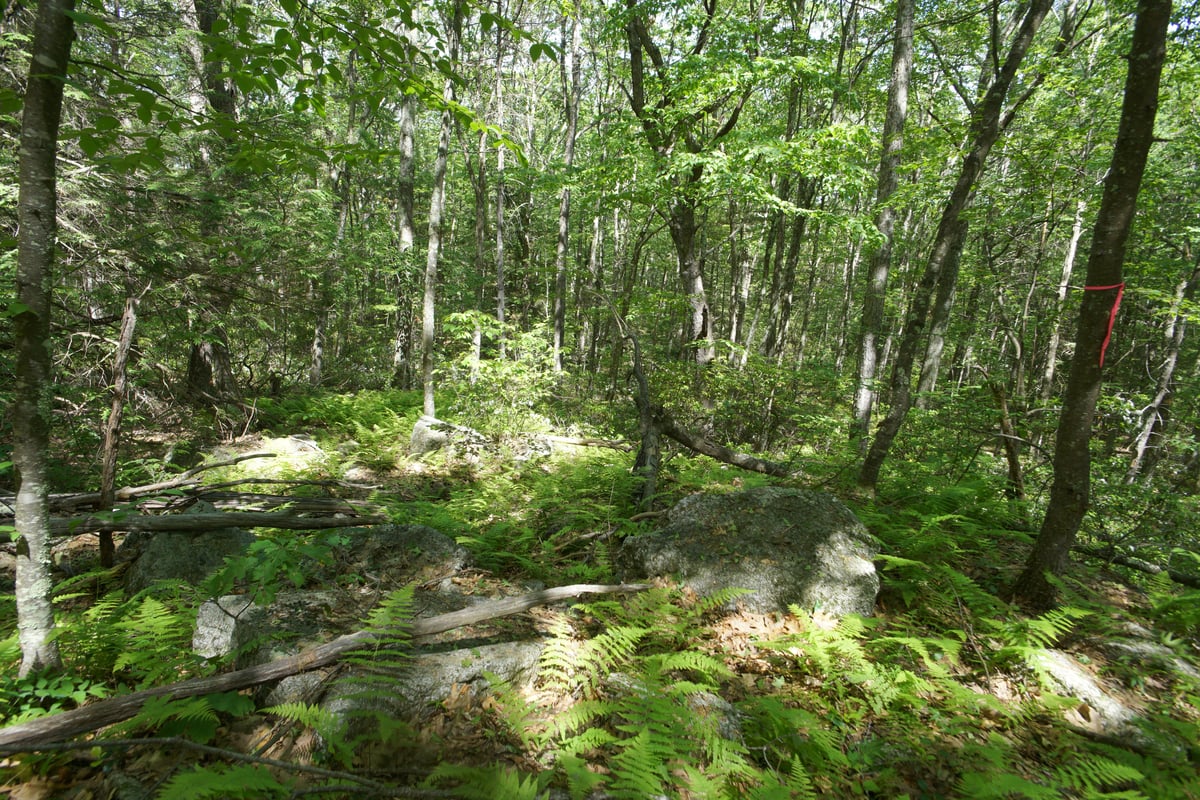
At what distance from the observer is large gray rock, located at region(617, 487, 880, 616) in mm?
4379

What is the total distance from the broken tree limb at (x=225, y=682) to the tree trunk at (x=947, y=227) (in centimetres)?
456

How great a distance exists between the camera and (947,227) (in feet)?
18.5

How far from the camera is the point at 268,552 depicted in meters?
3.38

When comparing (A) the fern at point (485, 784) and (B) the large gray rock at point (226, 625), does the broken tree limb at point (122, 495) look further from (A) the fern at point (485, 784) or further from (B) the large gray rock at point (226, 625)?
(A) the fern at point (485, 784)

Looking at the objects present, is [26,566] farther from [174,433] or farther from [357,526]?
[174,433]

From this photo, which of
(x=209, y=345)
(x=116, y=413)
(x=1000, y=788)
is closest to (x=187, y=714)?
(x=116, y=413)

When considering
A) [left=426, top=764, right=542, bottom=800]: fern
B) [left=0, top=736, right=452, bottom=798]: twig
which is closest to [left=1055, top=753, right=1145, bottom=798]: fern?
[left=426, top=764, right=542, bottom=800]: fern

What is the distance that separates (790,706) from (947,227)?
5416 mm

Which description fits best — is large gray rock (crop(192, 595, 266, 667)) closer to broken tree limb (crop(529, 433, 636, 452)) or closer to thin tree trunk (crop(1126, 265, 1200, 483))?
broken tree limb (crop(529, 433, 636, 452))

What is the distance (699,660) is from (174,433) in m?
9.92

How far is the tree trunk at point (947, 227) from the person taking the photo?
209 inches

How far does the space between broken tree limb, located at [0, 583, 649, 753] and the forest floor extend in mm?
157

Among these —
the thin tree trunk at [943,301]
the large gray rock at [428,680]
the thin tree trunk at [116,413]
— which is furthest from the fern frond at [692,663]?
the thin tree trunk at [943,301]

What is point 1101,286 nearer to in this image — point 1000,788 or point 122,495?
point 1000,788
